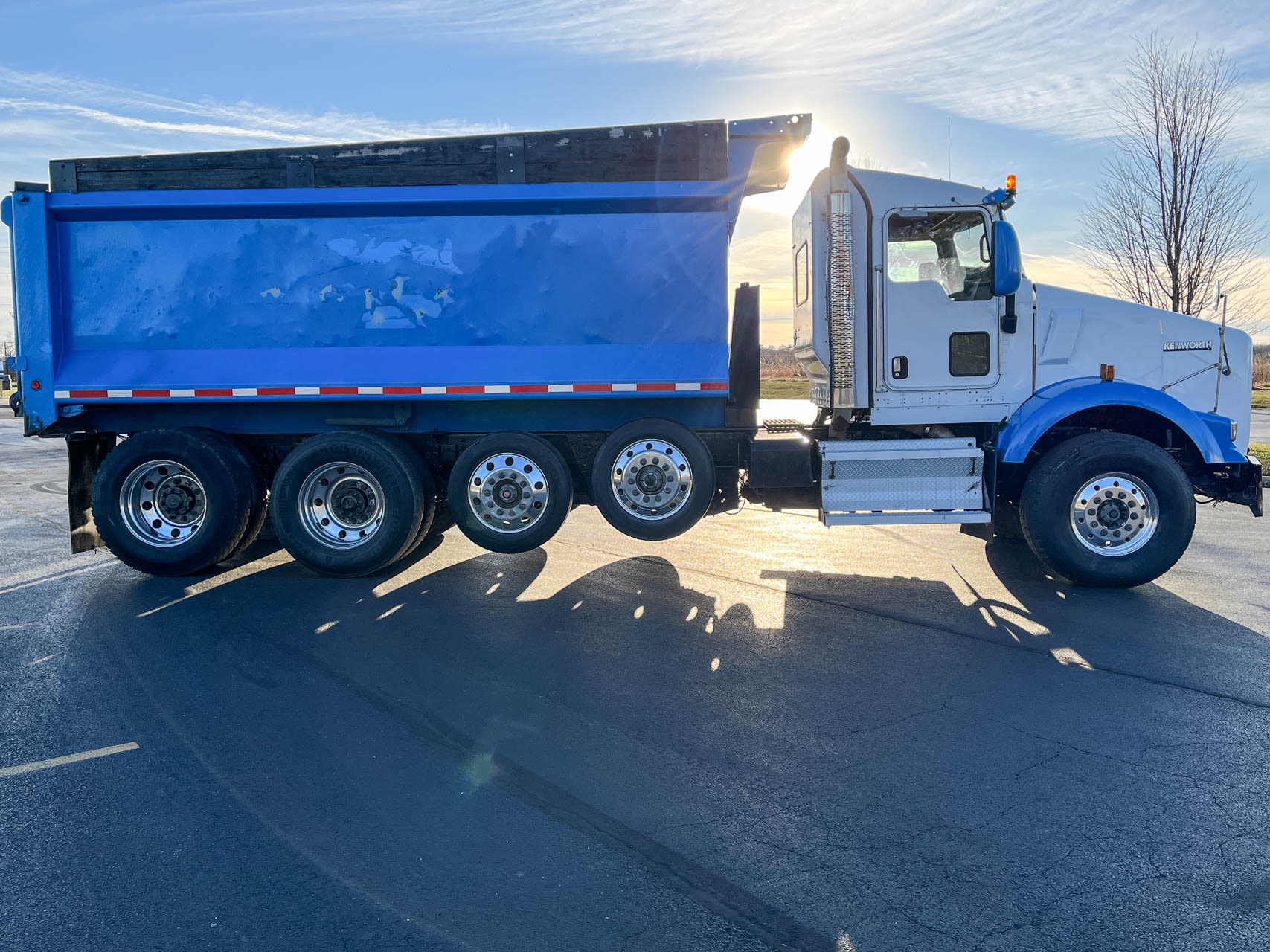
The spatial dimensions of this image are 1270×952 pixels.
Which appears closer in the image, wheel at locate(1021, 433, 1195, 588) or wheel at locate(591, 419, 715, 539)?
wheel at locate(1021, 433, 1195, 588)

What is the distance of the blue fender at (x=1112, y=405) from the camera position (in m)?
7.56

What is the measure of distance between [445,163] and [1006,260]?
438 cm

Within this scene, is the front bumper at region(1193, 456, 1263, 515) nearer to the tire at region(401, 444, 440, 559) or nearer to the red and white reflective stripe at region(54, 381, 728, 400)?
the red and white reflective stripe at region(54, 381, 728, 400)

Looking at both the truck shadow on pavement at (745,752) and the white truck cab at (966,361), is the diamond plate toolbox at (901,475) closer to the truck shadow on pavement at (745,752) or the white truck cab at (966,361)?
the white truck cab at (966,361)

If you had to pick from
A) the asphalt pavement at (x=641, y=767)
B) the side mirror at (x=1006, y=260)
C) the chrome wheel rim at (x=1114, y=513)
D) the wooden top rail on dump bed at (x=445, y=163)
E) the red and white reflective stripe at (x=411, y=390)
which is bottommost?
the asphalt pavement at (x=641, y=767)

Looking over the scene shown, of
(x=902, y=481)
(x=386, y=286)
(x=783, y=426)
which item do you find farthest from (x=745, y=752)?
(x=386, y=286)

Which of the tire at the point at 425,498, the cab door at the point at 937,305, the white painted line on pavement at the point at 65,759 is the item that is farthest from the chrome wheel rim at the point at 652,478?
the white painted line on pavement at the point at 65,759

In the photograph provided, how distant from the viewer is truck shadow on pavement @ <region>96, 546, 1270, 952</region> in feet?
10.6

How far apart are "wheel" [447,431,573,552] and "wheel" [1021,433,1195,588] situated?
3642 mm

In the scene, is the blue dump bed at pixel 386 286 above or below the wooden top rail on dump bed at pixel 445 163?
below

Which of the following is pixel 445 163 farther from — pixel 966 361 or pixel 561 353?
pixel 966 361

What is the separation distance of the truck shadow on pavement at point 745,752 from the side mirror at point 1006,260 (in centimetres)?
230

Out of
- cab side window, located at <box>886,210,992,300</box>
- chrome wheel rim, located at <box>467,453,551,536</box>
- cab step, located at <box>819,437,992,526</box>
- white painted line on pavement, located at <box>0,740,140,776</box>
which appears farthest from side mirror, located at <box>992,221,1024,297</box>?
white painted line on pavement, located at <box>0,740,140,776</box>

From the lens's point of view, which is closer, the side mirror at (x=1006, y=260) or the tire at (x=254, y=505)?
the side mirror at (x=1006, y=260)
